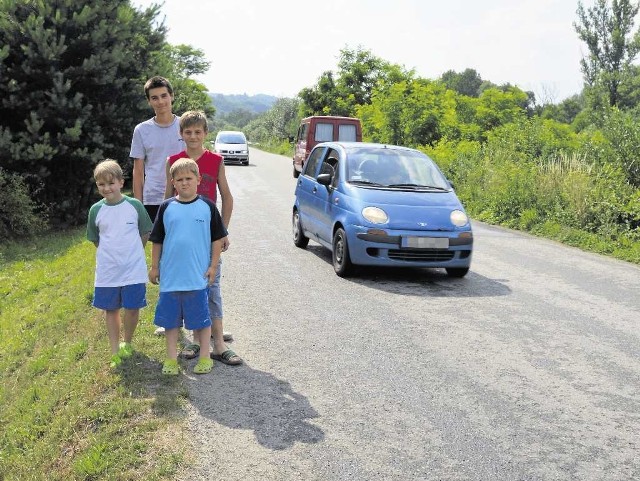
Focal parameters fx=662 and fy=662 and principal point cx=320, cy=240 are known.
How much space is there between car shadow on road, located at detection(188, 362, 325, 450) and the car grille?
139 inches

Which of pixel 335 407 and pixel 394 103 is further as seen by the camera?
pixel 394 103

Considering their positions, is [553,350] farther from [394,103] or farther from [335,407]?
[394,103]

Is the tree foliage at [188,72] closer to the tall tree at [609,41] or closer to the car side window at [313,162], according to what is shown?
the car side window at [313,162]

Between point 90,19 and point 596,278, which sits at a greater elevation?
point 90,19

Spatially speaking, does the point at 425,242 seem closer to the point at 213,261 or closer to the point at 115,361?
the point at 213,261

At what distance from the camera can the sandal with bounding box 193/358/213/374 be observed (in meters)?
4.81

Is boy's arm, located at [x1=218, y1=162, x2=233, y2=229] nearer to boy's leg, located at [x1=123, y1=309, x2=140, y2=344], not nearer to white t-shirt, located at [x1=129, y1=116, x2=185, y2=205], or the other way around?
white t-shirt, located at [x1=129, y1=116, x2=185, y2=205]

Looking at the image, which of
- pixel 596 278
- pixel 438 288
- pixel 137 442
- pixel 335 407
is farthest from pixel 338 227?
pixel 137 442

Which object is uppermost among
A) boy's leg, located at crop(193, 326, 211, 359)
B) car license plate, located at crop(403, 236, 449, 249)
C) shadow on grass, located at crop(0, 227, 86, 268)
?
car license plate, located at crop(403, 236, 449, 249)

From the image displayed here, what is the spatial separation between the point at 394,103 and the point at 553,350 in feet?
68.0

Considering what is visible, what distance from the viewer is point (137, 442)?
3.74 metres

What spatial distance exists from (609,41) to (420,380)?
55.4 metres

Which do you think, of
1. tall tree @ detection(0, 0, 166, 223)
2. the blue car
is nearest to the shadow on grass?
tall tree @ detection(0, 0, 166, 223)

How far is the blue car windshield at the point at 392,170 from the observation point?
9008 mm
